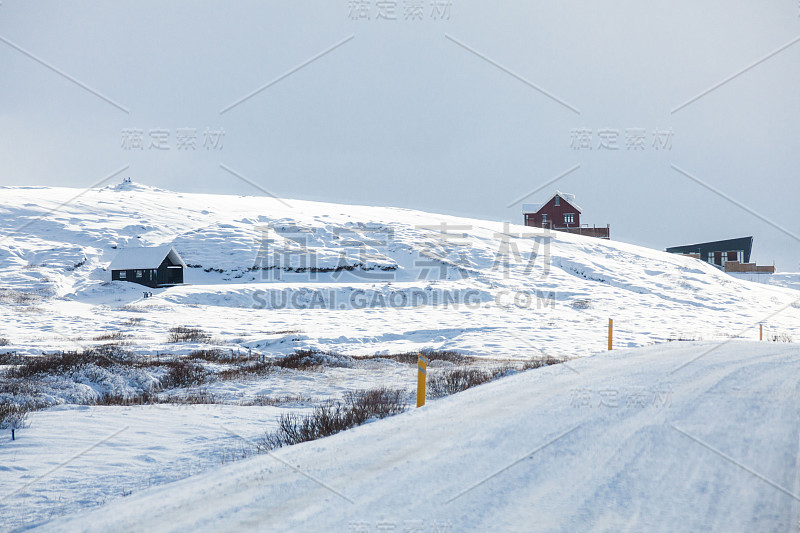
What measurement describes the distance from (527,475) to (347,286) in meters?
37.8

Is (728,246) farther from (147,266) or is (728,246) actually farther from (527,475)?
(527,475)

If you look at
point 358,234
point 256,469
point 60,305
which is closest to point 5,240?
point 60,305

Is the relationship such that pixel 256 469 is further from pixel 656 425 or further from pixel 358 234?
pixel 358 234

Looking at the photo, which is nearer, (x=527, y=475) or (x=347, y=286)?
(x=527, y=475)

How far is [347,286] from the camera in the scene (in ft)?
138

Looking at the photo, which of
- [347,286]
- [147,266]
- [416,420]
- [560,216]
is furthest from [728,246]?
[416,420]

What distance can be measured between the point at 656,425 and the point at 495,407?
206 centimetres

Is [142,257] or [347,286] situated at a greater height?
[142,257]

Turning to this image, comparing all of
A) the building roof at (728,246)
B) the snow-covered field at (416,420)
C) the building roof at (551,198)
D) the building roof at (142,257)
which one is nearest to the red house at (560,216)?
the building roof at (551,198)

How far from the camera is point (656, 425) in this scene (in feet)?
19.9

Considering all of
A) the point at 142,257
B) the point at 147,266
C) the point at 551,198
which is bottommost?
the point at 147,266

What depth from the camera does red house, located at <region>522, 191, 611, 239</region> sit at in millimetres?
73562

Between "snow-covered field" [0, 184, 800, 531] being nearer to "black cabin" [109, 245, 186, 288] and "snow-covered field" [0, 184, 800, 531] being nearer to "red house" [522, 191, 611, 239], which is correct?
"black cabin" [109, 245, 186, 288]

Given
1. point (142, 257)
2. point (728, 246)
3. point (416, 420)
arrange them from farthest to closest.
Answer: point (728, 246), point (142, 257), point (416, 420)
